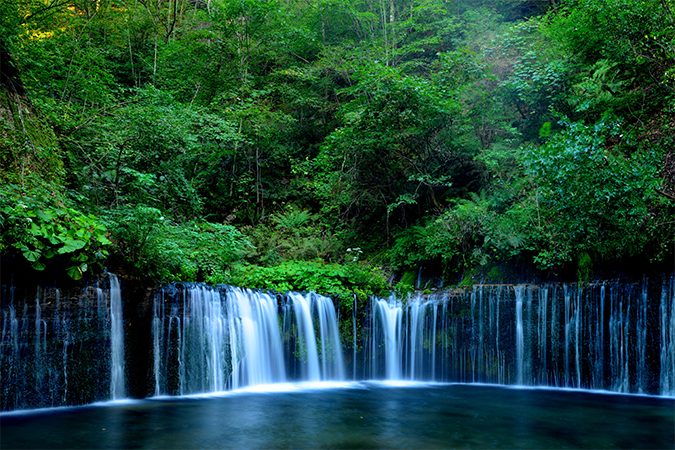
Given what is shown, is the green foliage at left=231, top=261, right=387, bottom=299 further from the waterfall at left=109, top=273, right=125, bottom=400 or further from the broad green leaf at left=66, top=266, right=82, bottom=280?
the broad green leaf at left=66, top=266, right=82, bottom=280

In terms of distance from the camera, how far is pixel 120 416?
6.62 meters

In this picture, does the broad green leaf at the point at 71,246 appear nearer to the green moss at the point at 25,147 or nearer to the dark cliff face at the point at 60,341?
the dark cliff face at the point at 60,341

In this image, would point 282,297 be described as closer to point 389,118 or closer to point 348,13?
point 389,118

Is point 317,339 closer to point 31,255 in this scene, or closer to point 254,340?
point 254,340

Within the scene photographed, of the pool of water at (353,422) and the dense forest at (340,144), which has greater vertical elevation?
the dense forest at (340,144)

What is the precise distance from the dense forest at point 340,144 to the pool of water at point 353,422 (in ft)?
7.99

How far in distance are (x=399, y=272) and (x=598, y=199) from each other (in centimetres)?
667

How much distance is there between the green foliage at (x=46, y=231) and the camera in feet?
21.0

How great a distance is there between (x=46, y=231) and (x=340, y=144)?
31.9ft

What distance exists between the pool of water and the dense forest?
244cm

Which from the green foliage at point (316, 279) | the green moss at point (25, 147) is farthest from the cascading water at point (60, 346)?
the green foliage at point (316, 279)

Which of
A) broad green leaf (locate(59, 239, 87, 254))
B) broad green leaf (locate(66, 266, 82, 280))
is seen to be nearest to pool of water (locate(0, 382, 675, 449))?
broad green leaf (locate(66, 266, 82, 280))

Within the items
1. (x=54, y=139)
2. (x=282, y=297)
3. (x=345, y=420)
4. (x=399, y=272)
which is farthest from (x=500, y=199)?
(x=54, y=139)

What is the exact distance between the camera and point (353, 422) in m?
6.73
